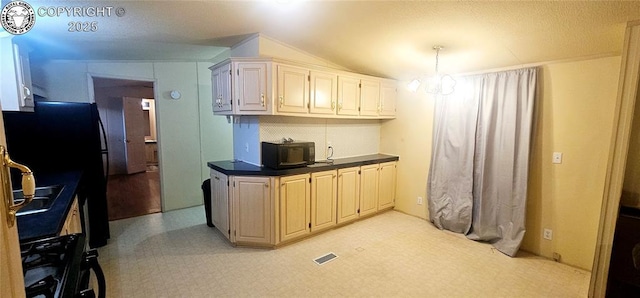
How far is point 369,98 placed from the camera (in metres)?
4.03

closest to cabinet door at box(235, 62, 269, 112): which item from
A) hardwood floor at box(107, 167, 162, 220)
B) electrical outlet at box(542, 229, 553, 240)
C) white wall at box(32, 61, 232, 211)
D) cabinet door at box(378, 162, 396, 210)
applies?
white wall at box(32, 61, 232, 211)

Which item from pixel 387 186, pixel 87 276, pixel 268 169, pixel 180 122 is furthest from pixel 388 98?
pixel 87 276

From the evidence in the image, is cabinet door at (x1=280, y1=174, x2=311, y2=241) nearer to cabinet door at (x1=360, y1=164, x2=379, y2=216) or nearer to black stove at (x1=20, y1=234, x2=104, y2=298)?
cabinet door at (x1=360, y1=164, x2=379, y2=216)

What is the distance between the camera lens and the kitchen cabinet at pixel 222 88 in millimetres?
3139

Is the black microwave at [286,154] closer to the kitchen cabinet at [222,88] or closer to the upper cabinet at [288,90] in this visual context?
the upper cabinet at [288,90]

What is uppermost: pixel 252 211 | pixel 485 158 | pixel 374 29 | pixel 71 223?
pixel 374 29

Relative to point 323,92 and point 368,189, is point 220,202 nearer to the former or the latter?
point 323,92

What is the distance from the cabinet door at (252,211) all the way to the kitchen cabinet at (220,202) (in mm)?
135

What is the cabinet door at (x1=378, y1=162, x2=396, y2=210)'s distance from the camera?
4.20m

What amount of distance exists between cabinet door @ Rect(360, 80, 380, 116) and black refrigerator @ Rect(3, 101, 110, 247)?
3.33 metres

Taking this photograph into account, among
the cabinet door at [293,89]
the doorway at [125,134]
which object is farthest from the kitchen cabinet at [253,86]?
the doorway at [125,134]

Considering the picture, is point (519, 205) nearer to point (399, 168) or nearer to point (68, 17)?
point (399, 168)

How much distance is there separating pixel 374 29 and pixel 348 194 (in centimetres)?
214

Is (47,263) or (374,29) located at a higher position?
(374,29)
